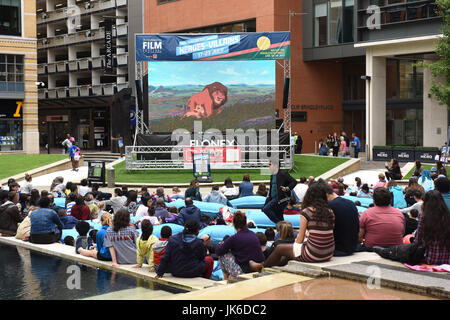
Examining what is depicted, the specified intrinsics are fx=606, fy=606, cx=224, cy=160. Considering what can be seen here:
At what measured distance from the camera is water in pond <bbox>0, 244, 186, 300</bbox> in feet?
28.9

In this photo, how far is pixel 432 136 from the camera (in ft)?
130

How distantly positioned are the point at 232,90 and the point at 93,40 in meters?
26.8

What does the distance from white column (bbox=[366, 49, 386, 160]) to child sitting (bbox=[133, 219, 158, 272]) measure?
101 feet

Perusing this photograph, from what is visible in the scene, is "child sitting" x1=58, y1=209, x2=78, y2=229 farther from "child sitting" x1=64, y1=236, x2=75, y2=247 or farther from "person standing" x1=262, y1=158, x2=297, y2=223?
"person standing" x1=262, y1=158, x2=297, y2=223

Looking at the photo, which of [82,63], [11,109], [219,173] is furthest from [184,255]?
[82,63]

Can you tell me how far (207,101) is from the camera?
1438 inches

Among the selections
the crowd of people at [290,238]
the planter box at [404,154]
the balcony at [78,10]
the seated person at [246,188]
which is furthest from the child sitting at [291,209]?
the balcony at [78,10]

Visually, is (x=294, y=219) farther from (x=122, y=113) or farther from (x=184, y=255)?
(x=122, y=113)

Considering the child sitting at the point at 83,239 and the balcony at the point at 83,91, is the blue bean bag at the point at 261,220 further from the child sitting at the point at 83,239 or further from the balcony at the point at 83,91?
the balcony at the point at 83,91

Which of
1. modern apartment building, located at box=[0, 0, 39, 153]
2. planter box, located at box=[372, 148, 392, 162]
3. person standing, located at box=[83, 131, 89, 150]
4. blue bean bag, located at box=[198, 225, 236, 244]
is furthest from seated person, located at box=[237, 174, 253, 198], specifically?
person standing, located at box=[83, 131, 89, 150]

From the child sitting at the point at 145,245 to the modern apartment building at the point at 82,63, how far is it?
1751 inches

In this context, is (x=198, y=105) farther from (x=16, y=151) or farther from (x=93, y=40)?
(x=93, y=40)

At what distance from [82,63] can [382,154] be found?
34366mm

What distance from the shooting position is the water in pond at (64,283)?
347 inches
